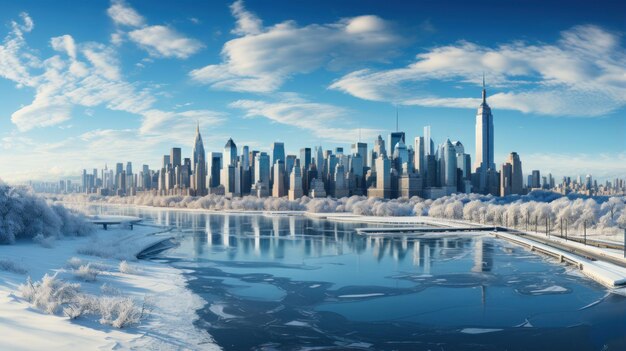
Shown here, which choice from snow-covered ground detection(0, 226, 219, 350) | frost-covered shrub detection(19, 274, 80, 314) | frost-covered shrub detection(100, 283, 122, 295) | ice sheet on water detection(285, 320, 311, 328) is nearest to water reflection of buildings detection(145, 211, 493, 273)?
snow-covered ground detection(0, 226, 219, 350)

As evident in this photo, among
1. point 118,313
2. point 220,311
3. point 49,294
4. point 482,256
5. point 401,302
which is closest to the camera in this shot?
point 49,294

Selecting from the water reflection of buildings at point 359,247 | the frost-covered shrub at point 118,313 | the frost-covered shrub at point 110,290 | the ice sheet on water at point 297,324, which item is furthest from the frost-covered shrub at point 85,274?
the water reflection of buildings at point 359,247

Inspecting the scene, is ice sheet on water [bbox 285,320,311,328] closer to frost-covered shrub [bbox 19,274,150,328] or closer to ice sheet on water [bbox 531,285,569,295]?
frost-covered shrub [bbox 19,274,150,328]

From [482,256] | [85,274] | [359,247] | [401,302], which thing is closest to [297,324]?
[401,302]

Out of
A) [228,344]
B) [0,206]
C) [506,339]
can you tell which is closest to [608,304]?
[506,339]

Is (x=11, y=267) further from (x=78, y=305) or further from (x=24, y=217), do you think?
(x=24, y=217)

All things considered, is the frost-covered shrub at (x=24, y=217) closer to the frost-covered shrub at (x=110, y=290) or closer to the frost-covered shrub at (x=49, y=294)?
the frost-covered shrub at (x=110, y=290)
